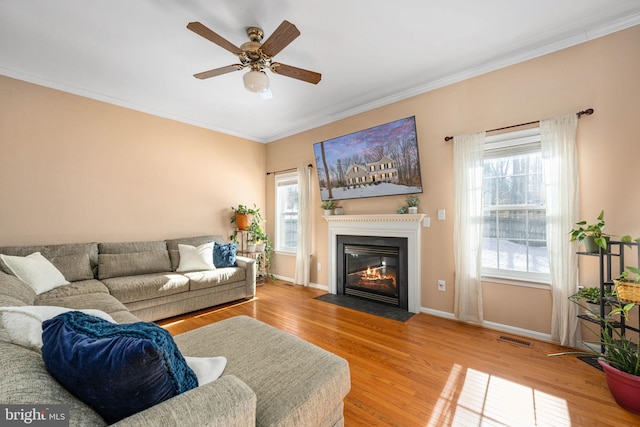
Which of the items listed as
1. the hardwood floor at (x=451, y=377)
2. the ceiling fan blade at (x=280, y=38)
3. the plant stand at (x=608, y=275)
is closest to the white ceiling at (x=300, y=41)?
the ceiling fan blade at (x=280, y=38)

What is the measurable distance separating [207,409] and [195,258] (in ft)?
10.6

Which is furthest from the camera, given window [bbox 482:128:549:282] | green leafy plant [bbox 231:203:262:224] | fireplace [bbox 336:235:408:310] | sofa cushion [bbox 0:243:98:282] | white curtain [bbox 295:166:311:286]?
green leafy plant [bbox 231:203:262:224]

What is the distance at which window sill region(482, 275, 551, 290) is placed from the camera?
2527 mm

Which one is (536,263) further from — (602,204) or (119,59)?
(119,59)

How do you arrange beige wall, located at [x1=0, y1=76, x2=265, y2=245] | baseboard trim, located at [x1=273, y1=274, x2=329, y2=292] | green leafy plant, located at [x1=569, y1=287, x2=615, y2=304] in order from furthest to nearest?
baseboard trim, located at [x1=273, y1=274, x2=329, y2=292], beige wall, located at [x1=0, y1=76, x2=265, y2=245], green leafy plant, located at [x1=569, y1=287, x2=615, y2=304]

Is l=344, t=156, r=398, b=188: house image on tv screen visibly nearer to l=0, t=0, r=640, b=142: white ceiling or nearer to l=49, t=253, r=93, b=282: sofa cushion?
l=0, t=0, r=640, b=142: white ceiling

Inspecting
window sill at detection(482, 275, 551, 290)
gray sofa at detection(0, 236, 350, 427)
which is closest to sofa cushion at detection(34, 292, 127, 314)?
gray sofa at detection(0, 236, 350, 427)

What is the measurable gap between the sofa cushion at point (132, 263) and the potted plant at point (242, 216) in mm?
1281

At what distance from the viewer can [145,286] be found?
2.94 m

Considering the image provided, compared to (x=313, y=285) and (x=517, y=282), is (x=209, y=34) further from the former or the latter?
(x=313, y=285)

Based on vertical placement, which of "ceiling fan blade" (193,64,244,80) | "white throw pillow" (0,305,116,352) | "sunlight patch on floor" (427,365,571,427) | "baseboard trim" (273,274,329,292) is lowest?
"sunlight patch on floor" (427,365,571,427)

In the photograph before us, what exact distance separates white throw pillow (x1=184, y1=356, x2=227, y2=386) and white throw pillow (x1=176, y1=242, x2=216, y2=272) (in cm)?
260

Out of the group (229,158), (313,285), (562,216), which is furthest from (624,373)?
(229,158)

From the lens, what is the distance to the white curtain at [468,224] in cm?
283
